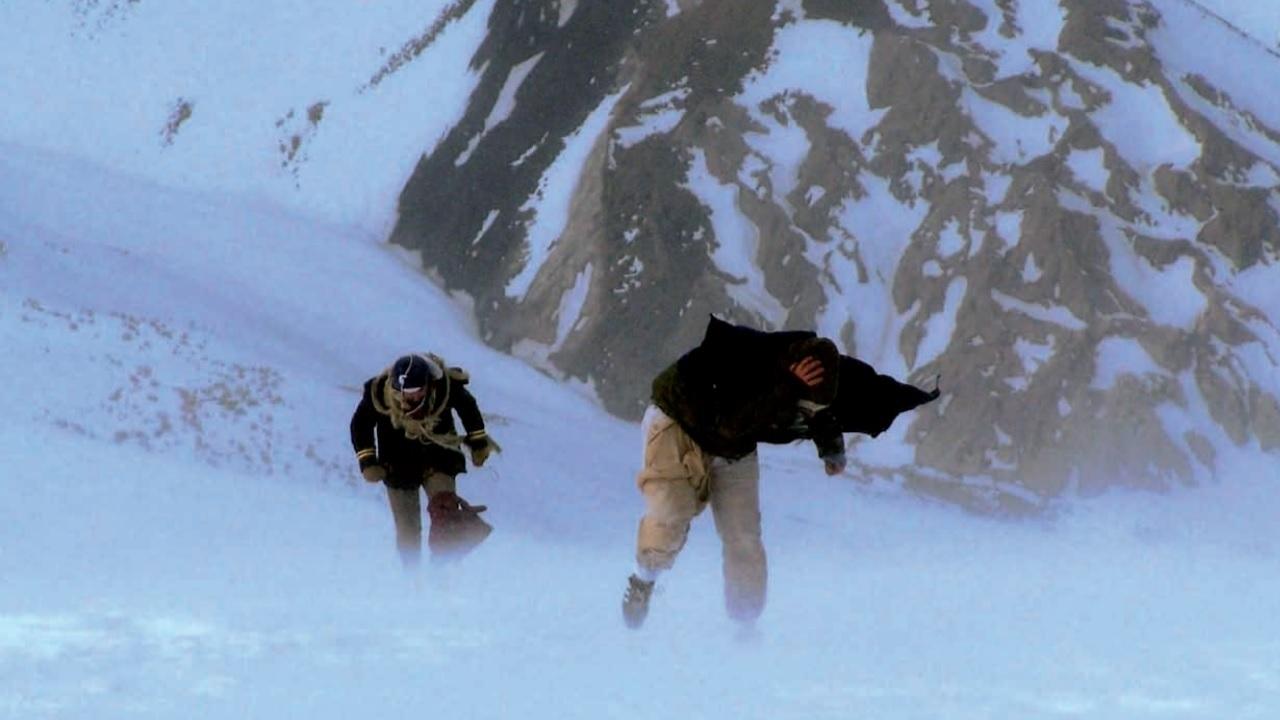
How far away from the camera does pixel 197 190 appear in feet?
121

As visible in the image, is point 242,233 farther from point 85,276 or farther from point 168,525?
point 168,525

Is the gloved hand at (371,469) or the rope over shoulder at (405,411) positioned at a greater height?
the rope over shoulder at (405,411)

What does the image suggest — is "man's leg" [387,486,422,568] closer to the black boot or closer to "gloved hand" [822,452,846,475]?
the black boot

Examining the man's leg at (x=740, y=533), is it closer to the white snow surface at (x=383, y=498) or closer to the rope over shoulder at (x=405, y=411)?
the white snow surface at (x=383, y=498)

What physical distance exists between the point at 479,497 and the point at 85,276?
1039 centimetres

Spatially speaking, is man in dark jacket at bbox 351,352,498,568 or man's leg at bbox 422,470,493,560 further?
man's leg at bbox 422,470,493,560

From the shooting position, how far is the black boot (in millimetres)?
7609

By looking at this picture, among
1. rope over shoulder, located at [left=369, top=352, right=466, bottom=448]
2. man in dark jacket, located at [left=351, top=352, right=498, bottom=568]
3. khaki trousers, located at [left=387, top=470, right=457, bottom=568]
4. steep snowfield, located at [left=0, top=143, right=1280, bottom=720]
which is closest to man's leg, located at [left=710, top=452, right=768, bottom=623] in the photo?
steep snowfield, located at [left=0, top=143, right=1280, bottom=720]

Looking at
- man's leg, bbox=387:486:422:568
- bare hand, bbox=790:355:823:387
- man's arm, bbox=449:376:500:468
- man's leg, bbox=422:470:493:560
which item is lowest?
man's leg, bbox=387:486:422:568

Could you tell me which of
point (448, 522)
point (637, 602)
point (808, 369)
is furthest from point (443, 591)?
point (808, 369)

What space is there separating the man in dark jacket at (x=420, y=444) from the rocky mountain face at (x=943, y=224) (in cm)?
1662

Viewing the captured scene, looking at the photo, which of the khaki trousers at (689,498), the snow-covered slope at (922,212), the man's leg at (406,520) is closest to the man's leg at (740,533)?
the khaki trousers at (689,498)

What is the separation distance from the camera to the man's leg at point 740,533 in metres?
7.59

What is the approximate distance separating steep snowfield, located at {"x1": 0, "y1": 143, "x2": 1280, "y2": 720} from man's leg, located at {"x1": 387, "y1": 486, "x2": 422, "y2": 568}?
154 mm
